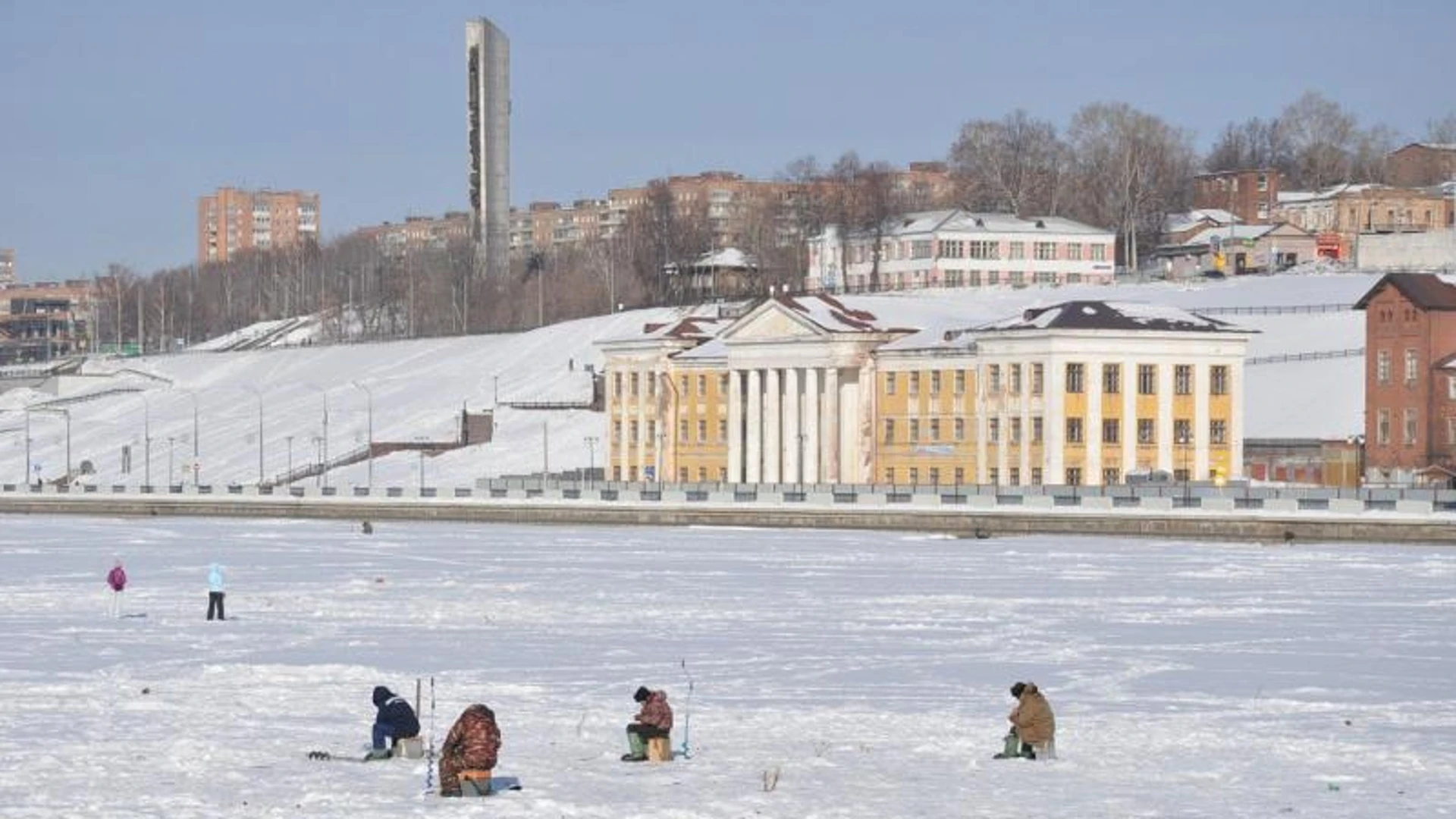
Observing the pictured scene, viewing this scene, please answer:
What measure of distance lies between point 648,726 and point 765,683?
25.8ft

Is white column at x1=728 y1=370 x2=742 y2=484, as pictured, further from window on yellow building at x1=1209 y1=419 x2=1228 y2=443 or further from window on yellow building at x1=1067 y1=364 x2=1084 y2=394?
window on yellow building at x1=1209 y1=419 x2=1228 y2=443

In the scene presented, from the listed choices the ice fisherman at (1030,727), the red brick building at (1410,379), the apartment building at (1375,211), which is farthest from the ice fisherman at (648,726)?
the apartment building at (1375,211)

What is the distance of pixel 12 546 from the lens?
84.4 metres

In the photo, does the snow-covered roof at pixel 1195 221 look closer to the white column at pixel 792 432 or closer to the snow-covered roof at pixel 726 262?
the snow-covered roof at pixel 726 262

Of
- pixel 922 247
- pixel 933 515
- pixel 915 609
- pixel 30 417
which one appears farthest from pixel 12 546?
pixel 30 417

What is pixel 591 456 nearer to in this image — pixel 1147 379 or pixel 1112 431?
pixel 1112 431

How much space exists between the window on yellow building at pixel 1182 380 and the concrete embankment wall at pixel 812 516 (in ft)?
58.1

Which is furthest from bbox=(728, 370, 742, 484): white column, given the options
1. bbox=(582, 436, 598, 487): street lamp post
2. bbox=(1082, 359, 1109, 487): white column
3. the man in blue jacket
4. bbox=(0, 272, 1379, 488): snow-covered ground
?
the man in blue jacket

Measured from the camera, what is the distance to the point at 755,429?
400ft

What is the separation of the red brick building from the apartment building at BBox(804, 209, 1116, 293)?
6125 centimetres

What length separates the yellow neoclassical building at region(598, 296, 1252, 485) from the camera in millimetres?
106688

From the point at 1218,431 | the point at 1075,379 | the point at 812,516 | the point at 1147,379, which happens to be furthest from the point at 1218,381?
the point at 812,516

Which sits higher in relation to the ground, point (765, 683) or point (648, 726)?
point (648, 726)

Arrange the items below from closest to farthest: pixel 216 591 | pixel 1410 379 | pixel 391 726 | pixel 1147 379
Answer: pixel 391 726 < pixel 216 591 < pixel 1410 379 < pixel 1147 379
